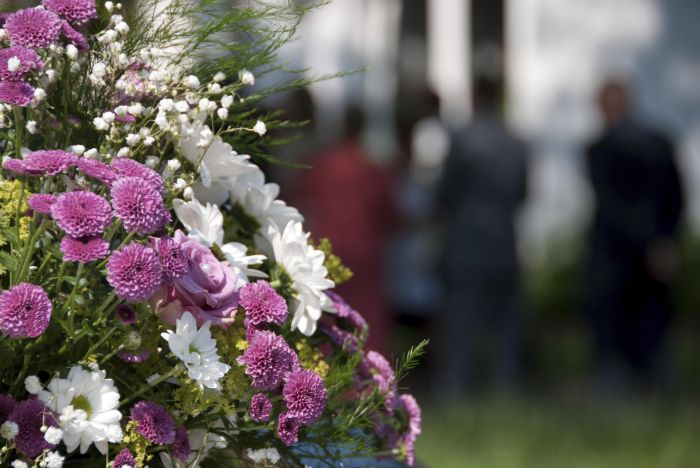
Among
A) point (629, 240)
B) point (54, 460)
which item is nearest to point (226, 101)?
point (54, 460)

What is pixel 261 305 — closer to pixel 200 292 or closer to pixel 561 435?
pixel 200 292

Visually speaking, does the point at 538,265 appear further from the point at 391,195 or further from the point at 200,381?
the point at 200,381

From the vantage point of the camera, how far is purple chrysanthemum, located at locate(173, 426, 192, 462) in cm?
151

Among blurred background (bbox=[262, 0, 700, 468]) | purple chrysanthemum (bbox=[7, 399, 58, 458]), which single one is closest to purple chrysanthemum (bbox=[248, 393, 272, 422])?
purple chrysanthemum (bbox=[7, 399, 58, 458])

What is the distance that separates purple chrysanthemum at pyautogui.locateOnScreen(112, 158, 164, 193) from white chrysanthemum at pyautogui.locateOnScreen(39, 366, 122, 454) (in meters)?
0.22

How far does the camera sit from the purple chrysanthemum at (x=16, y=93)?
59.5 inches

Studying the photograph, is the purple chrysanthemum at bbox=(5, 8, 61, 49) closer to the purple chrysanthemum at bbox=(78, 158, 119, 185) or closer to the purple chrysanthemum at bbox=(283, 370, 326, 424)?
the purple chrysanthemum at bbox=(78, 158, 119, 185)

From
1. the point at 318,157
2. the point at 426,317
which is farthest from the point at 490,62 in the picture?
the point at 426,317

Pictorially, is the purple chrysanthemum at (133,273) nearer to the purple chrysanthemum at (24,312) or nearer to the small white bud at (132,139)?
the purple chrysanthemum at (24,312)

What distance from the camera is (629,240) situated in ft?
24.2

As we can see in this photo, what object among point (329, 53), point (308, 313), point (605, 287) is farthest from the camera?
point (329, 53)

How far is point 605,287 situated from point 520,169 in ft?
3.29

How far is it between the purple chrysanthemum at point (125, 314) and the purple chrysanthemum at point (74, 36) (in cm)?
33

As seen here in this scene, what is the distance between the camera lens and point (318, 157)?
7.00 m
